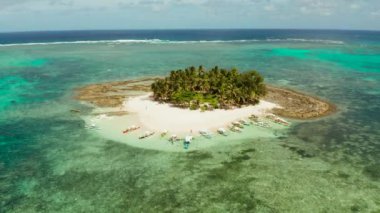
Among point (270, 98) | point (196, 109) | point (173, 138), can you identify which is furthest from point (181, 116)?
point (270, 98)

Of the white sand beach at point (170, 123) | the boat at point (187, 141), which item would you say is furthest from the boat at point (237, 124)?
the boat at point (187, 141)

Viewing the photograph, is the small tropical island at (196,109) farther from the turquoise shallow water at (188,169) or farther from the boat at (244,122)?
the turquoise shallow water at (188,169)

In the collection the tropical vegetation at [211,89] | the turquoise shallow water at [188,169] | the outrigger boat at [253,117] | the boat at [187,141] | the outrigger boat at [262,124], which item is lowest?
the turquoise shallow water at [188,169]

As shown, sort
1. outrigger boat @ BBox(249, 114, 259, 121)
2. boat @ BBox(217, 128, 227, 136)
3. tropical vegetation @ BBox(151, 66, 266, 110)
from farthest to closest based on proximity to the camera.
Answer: tropical vegetation @ BBox(151, 66, 266, 110) → outrigger boat @ BBox(249, 114, 259, 121) → boat @ BBox(217, 128, 227, 136)

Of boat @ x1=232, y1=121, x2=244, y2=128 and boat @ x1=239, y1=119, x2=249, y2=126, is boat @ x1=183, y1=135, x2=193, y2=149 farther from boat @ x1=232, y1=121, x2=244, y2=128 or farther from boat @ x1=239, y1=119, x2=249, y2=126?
boat @ x1=239, y1=119, x2=249, y2=126

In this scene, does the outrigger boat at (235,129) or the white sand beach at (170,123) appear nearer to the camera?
the white sand beach at (170,123)

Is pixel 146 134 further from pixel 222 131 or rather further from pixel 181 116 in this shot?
pixel 222 131

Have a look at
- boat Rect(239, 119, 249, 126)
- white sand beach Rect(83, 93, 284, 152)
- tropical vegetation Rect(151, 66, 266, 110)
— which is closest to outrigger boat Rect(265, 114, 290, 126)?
white sand beach Rect(83, 93, 284, 152)
